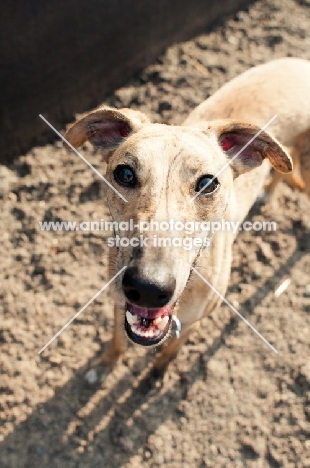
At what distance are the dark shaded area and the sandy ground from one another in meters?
0.44

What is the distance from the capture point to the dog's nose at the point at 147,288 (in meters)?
2.38

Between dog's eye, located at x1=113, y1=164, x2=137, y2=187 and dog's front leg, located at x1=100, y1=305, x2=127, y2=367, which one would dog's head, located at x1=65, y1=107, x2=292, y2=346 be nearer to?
dog's eye, located at x1=113, y1=164, x2=137, y2=187

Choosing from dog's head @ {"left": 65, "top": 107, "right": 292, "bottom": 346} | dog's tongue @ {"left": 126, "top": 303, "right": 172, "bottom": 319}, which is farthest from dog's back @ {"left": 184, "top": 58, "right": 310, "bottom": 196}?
dog's tongue @ {"left": 126, "top": 303, "right": 172, "bottom": 319}

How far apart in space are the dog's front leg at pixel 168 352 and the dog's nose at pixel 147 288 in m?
1.68

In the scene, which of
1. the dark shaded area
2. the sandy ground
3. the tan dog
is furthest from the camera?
the dark shaded area

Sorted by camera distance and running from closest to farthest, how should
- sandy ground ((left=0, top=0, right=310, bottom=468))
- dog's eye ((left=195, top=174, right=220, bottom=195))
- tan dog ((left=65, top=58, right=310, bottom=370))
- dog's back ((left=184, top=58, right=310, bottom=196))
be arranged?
tan dog ((left=65, top=58, right=310, bottom=370)), dog's eye ((left=195, top=174, right=220, bottom=195)), dog's back ((left=184, top=58, right=310, bottom=196)), sandy ground ((left=0, top=0, right=310, bottom=468))

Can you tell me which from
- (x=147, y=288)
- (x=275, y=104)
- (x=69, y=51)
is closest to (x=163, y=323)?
(x=147, y=288)

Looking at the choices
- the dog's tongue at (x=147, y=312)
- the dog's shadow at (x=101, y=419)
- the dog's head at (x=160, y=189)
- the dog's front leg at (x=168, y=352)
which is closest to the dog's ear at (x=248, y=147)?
the dog's head at (x=160, y=189)

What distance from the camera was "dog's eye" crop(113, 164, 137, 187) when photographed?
2.94 meters

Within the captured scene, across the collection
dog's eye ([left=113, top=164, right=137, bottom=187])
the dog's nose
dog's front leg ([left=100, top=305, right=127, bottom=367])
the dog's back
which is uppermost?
the dog's back

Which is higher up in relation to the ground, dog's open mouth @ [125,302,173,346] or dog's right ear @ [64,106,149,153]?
dog's right ear @ [64,106,149,153]

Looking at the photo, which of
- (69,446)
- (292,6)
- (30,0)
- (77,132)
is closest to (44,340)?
(69,446)

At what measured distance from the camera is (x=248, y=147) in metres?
3.52

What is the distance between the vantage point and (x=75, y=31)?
17.0ft
